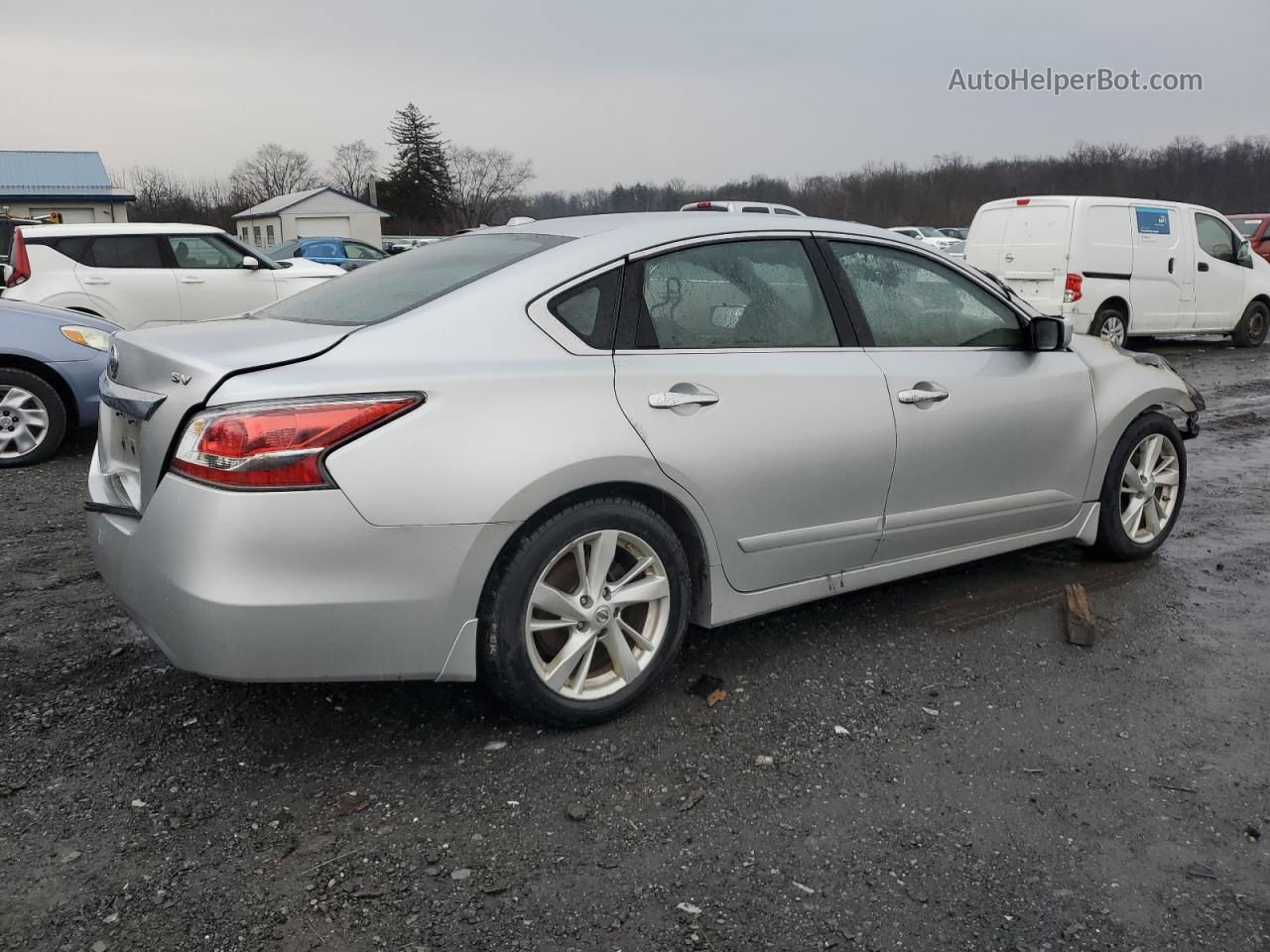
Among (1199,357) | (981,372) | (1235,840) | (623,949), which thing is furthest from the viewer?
(1199,357)

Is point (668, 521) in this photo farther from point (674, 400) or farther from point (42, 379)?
point (42, 379)

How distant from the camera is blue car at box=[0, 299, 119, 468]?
7.02m

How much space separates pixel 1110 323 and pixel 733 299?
36.1ft

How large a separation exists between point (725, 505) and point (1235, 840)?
1.65 m

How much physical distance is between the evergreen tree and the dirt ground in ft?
250

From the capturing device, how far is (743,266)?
3.68 meters

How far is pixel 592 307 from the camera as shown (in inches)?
130

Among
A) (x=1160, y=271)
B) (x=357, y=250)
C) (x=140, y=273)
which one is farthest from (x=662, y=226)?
(x=357, y=250)

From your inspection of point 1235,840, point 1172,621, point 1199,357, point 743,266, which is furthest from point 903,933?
point 1199,357

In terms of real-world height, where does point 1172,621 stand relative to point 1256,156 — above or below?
below

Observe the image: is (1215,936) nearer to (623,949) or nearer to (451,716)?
(623,949)

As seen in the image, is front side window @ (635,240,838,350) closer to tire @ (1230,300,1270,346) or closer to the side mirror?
the side mirror

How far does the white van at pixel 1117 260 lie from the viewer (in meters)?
12.6

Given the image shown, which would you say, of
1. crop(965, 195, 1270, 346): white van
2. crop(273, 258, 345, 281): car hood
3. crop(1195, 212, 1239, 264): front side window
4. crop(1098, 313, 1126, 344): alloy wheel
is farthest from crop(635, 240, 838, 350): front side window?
crop(1195, 212, 1239, 264): front side window
